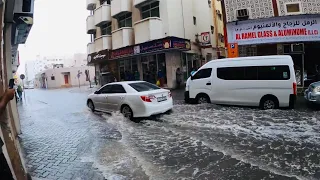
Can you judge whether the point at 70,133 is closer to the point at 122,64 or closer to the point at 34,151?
the point at 34,151

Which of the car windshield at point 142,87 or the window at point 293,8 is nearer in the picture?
the car windshield at point 142,87

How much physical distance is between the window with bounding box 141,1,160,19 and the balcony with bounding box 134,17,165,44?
43.9 inches

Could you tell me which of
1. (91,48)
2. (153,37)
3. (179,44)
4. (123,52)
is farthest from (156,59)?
(91,48)

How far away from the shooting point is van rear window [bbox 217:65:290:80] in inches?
392

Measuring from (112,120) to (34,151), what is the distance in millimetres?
3461

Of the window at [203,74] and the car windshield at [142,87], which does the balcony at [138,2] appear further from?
the car windshield at [142,87]

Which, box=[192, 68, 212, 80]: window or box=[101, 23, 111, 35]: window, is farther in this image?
box=[101, 23, 111, 35]: window

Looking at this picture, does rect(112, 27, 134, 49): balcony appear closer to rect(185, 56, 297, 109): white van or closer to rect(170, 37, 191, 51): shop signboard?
rect(170, 37, 191, 51): shop signboard

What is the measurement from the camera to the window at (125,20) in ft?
76.6

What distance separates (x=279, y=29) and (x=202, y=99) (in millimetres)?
6865

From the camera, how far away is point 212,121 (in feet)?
28.3

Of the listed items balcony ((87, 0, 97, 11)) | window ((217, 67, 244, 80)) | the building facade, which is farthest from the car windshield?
balcony ((87, 0, 97, 11))

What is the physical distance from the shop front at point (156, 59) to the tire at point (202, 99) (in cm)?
763

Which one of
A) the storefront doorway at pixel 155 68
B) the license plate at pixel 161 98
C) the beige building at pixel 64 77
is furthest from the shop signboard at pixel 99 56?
the beige building at pixel 64 77
